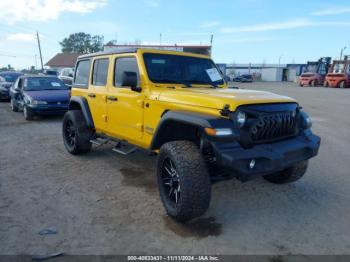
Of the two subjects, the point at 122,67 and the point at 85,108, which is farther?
the point at 85,108

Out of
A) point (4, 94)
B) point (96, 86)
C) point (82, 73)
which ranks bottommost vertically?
point (4, 94)

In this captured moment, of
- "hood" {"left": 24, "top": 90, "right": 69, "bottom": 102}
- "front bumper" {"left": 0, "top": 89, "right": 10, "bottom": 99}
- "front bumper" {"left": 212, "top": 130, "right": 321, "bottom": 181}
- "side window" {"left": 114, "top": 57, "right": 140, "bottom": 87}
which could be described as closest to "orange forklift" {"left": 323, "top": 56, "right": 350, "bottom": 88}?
"hood" {"left": 24, "top": 90, "right": 69, "bottom": 102}

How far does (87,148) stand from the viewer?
20.4ft

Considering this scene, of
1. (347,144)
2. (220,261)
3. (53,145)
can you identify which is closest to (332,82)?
(347,144)

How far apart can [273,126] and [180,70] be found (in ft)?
5.85

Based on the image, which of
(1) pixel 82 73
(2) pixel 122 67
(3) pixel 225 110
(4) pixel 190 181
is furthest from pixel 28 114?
(3) pixel 225 110

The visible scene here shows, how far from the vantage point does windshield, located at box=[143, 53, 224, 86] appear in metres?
4.54

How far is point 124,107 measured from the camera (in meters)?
4.77

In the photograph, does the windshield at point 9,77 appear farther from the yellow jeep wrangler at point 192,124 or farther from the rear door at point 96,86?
the yellow jeep wrangler at point 192,124

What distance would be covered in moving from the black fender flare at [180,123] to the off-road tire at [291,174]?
1638mm

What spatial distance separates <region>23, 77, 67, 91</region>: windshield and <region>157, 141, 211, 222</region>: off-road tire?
9301 mm

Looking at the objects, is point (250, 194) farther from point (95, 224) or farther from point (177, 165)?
point (95, 224)

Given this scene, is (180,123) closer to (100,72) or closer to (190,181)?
(190,181)

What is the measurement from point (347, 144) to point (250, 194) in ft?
13.9
